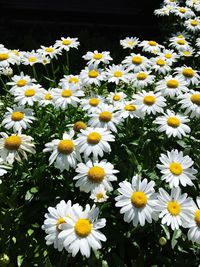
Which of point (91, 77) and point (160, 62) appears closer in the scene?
point (91, 77)

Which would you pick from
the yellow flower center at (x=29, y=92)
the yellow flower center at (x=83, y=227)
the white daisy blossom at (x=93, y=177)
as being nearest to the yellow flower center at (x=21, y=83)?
the yellow flower center at (x=29, y=92)

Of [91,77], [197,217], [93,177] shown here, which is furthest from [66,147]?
[91,77]

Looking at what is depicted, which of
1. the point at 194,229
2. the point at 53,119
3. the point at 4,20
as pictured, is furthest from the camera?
the point at 4,20

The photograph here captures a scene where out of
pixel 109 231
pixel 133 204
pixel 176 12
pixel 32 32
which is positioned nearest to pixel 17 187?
pixel 109 231

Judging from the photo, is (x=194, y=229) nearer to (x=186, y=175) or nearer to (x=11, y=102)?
(x=186, y=175)

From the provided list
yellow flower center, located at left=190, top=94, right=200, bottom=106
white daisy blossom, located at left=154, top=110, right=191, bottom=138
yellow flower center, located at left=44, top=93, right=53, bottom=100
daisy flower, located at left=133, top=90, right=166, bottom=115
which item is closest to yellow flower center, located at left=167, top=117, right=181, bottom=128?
white daisy blossom, located at left=154, top=110, right=191, bottom=138

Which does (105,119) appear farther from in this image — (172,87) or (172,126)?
(172,87)
